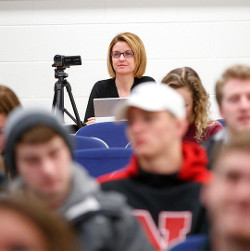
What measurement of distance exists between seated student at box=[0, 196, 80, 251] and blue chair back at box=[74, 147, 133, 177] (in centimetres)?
148

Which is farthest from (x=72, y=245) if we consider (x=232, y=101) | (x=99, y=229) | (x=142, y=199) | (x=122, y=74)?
(x=122, y=74)

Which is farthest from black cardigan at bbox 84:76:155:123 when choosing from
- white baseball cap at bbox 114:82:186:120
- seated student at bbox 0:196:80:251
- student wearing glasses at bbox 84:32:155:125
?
seated student at bbox 0:196:80:251

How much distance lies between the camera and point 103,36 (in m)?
4.75

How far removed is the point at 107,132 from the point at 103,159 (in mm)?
745

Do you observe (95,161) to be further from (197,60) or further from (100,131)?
(197,60)

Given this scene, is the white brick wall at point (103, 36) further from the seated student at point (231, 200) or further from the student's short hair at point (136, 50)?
the seated student at point (231, 200)

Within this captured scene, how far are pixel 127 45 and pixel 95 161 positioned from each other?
1688mm

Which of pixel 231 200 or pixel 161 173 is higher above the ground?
pixel 231 200

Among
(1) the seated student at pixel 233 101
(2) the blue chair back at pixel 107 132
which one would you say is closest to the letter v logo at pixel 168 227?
(1) the seated student at pixel 233 101

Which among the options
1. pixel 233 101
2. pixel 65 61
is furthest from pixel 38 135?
pixel 65 61

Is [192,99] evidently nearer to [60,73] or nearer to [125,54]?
[125,54]

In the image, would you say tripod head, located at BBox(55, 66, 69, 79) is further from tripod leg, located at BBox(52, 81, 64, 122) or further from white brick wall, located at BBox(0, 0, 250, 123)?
white brick wall, located at BBox(0, 0, 250, 123)

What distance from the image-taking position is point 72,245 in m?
0.73

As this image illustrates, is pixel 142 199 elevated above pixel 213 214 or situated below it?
below
